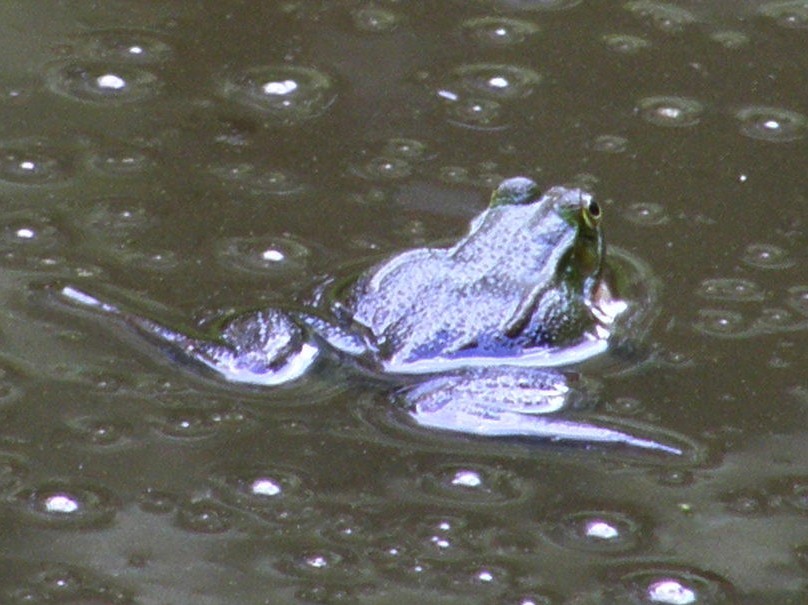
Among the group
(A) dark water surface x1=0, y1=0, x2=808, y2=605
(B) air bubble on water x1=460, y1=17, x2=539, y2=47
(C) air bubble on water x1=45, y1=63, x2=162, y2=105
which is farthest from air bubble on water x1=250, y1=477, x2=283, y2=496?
(B) air bubble on water x1=460, y1=17, x2=539, y2=47

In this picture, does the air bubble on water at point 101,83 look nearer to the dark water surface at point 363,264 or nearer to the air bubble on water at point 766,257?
the dark water surface at point 363,264

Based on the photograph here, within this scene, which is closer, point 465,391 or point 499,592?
point 499,592

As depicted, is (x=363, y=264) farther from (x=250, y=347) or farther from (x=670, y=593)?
(x=670, y=593)

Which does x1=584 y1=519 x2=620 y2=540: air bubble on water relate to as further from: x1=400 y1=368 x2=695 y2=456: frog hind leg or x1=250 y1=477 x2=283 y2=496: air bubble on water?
x1=250 y1=477 x2=283 y2=496: air bubble on water

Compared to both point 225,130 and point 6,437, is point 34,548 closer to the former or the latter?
point 6,437

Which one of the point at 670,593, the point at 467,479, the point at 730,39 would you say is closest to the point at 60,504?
the point at 467,479

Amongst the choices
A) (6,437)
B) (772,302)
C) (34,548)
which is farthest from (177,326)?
(772,302)
